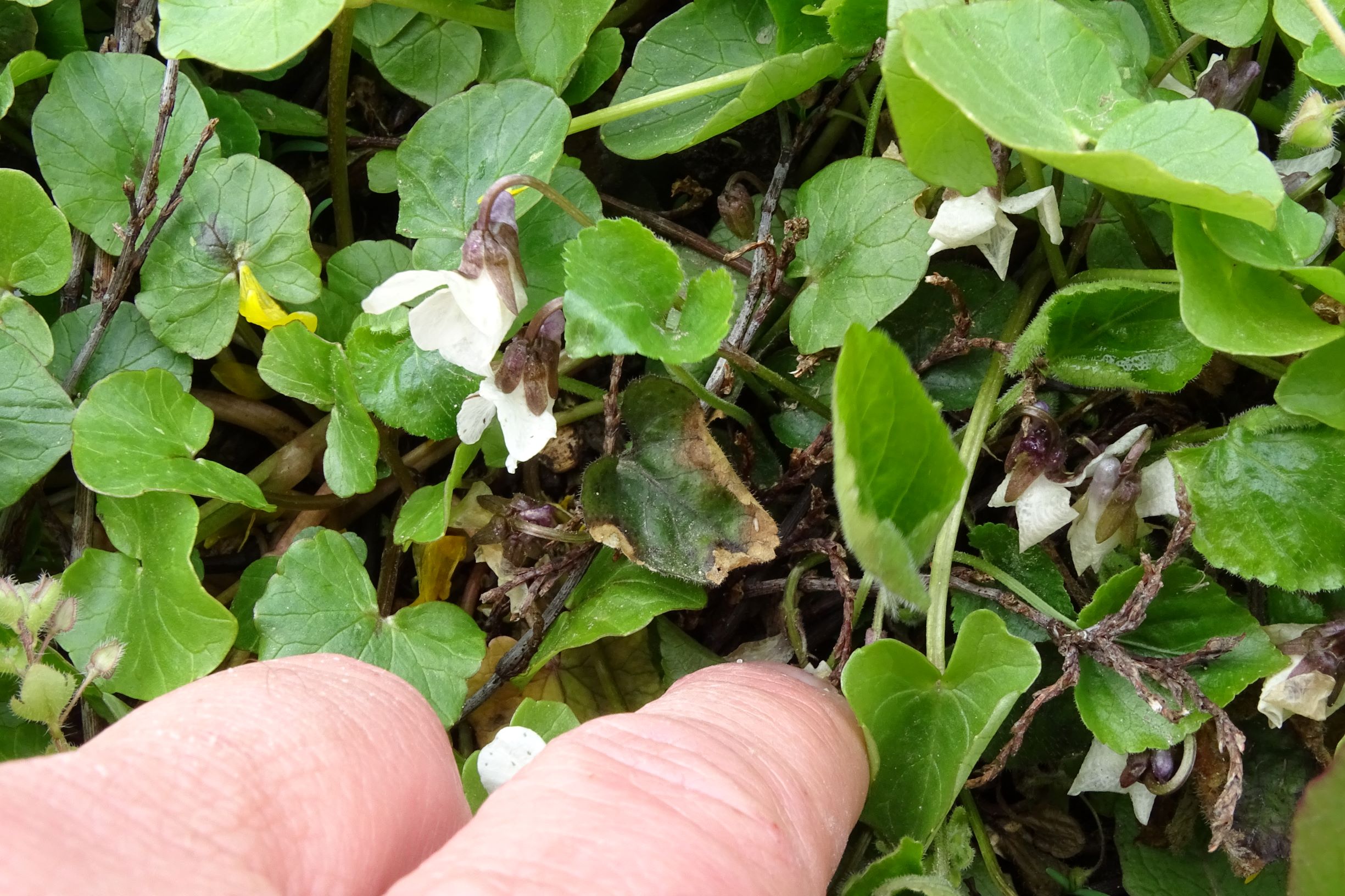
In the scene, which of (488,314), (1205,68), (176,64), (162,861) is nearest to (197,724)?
(162,861)

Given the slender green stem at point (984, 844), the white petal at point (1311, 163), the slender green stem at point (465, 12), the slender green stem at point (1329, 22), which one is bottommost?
the slender green stem at point (984, 844)

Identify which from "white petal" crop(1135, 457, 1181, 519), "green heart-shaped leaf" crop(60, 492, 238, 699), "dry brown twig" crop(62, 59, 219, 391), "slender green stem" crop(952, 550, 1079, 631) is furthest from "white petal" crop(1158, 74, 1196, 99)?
"green heart-shaped leaf" crop(60, 492, 238, 699)

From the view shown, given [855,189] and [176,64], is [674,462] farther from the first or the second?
[176,64]

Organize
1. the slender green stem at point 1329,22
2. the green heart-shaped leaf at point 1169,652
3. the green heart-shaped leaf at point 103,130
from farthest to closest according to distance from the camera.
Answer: the green heart-shaped leaf at point 103,130 < the green heart-shaped leaf at point 1169,652 < the slender green stem at point 1329,22

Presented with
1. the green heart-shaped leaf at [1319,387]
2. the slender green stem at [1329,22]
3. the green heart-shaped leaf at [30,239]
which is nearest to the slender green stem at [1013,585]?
the green heart-shaped leaf at [1319,387]

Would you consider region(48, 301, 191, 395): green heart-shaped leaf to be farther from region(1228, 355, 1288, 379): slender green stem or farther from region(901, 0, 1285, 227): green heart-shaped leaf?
region(1228, 355, 1288, 379): slender green stem

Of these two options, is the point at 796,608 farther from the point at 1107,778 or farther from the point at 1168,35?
the point at 1168,35

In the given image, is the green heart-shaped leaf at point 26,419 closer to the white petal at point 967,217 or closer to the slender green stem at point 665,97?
the slender green stem at point 665,97
